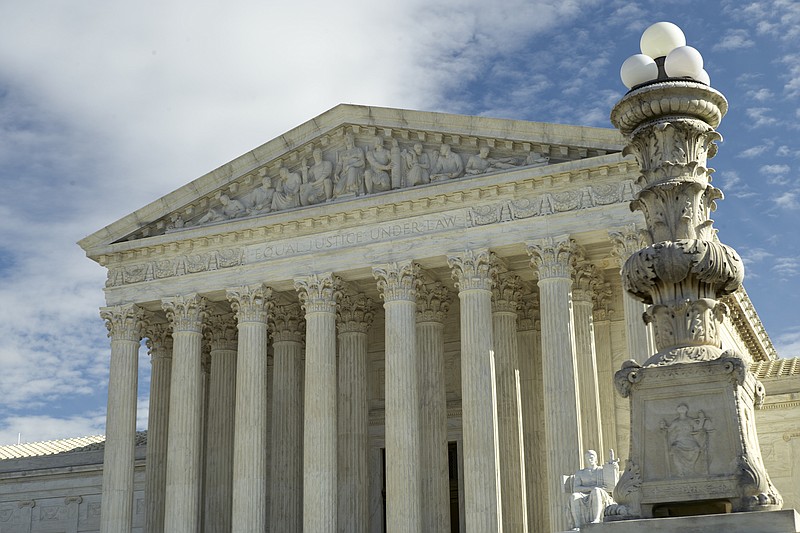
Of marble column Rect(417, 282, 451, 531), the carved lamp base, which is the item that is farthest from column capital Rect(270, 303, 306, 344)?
the carved lamp base

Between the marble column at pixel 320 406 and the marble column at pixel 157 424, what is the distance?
819 cm

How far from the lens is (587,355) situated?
3388cm

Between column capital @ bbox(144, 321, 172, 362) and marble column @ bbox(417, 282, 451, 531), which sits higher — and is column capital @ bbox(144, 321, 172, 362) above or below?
above

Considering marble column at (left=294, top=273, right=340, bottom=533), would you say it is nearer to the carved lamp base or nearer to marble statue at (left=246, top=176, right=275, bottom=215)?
marble statue at (left=246, top=176, right=275, bottom=215)

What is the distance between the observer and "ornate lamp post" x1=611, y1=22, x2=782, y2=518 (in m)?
10.0

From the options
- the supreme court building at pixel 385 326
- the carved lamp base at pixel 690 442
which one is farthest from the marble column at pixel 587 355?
the carved lamp base at pixel 690 442

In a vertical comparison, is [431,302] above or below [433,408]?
above

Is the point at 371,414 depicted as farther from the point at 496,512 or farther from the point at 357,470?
the point at 496,512

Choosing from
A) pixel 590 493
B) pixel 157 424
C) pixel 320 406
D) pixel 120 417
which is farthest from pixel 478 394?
pixel 157 424

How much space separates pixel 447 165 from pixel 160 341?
48.0ft

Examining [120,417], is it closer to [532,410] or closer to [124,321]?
[124,321]

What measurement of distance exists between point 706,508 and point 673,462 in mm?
564

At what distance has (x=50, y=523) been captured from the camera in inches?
1943

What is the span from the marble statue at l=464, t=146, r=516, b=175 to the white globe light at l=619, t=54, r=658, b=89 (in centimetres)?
2254
